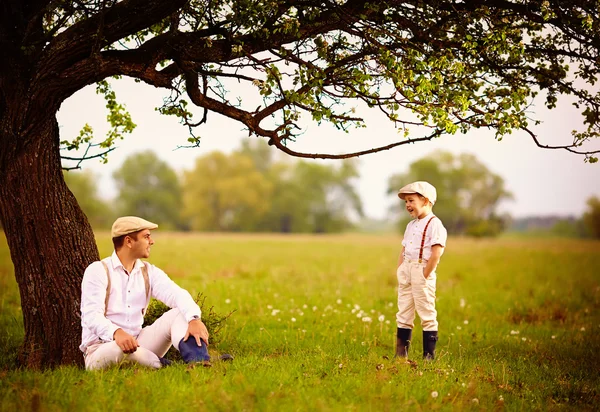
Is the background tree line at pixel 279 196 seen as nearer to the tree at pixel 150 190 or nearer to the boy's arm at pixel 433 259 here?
the tree at pixel 150 190

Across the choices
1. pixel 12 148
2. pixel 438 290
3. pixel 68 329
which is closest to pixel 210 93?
pixel 12 148

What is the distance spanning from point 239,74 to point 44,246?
3.22 meters

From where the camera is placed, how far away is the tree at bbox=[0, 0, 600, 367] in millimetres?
6176

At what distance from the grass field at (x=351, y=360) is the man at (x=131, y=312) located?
26 cm

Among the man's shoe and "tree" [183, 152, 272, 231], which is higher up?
"tree" [183, 152, 272, 231]

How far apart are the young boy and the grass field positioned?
0.40m

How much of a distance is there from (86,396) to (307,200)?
79231 millimetres

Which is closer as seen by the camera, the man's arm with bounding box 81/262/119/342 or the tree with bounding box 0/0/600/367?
the man's arm with bounding box 81/262/119/342

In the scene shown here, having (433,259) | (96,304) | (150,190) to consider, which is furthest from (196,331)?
(150,190)

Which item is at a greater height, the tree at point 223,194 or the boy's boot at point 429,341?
the tree at point 223,194


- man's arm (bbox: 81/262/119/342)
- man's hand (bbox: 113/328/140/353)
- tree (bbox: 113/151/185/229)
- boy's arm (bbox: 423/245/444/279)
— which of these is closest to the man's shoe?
man's hand (bbox: 113/328/140/353)

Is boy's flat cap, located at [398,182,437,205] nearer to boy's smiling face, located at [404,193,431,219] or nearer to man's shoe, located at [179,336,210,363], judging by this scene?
boy's smiling face, located at [404,193,431,219]

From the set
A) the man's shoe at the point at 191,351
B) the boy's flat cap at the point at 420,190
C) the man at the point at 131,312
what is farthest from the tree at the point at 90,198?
the man's shoe at the point at 191,351

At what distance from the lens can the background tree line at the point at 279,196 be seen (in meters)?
75.1
